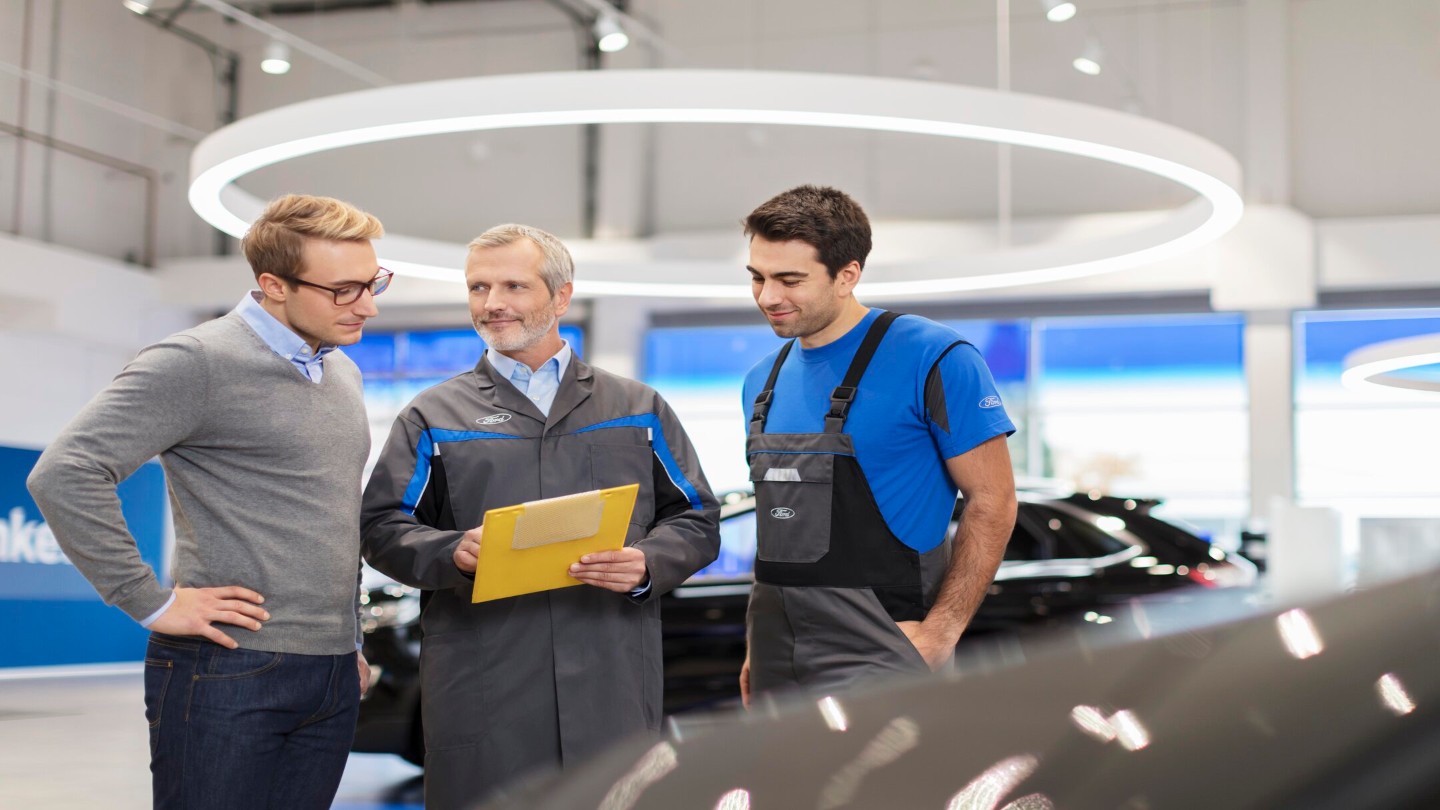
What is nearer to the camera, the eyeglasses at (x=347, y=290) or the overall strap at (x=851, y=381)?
the eyeglasses at (x=347, y=290)

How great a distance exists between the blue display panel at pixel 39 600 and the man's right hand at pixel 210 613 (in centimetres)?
813

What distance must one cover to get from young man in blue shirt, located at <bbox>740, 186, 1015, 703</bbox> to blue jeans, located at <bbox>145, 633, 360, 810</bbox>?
792mm

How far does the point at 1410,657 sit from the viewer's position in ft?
1.77

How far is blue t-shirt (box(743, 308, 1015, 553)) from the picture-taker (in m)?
2.24

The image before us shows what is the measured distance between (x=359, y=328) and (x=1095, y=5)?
11.4 metres

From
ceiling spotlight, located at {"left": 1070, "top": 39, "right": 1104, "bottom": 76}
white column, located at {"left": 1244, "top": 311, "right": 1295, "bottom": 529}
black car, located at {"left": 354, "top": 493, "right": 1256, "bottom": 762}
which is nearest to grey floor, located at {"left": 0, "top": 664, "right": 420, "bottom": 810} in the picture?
black car, located at {"left": 354, "top": 493, "right": 1256, "bottom": 762}

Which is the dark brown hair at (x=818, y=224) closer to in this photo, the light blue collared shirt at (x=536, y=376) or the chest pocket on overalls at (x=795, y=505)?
the chest pocket on overalls at (x=795, y=505)

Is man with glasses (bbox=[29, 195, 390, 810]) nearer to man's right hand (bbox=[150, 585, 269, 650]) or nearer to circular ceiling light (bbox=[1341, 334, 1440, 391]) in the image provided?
man's right hand (bbox=[150, 585, 269, 650])

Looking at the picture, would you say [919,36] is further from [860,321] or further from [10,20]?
[860,321]

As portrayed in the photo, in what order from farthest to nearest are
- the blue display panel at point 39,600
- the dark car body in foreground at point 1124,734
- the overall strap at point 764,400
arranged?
the blue display panel at point 39,600, the overall strap at point 764,400, the dark car body in foreground at point 1124,734

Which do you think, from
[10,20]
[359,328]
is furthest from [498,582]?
[10,20]

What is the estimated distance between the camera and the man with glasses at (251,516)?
6.37ft

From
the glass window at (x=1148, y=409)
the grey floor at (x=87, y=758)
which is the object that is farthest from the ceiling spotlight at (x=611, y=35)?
the grey floor at (x=87, y=758)

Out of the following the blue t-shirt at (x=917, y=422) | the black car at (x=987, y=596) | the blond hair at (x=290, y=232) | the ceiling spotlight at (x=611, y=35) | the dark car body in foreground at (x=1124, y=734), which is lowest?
the black car at (x=987, y=596)
